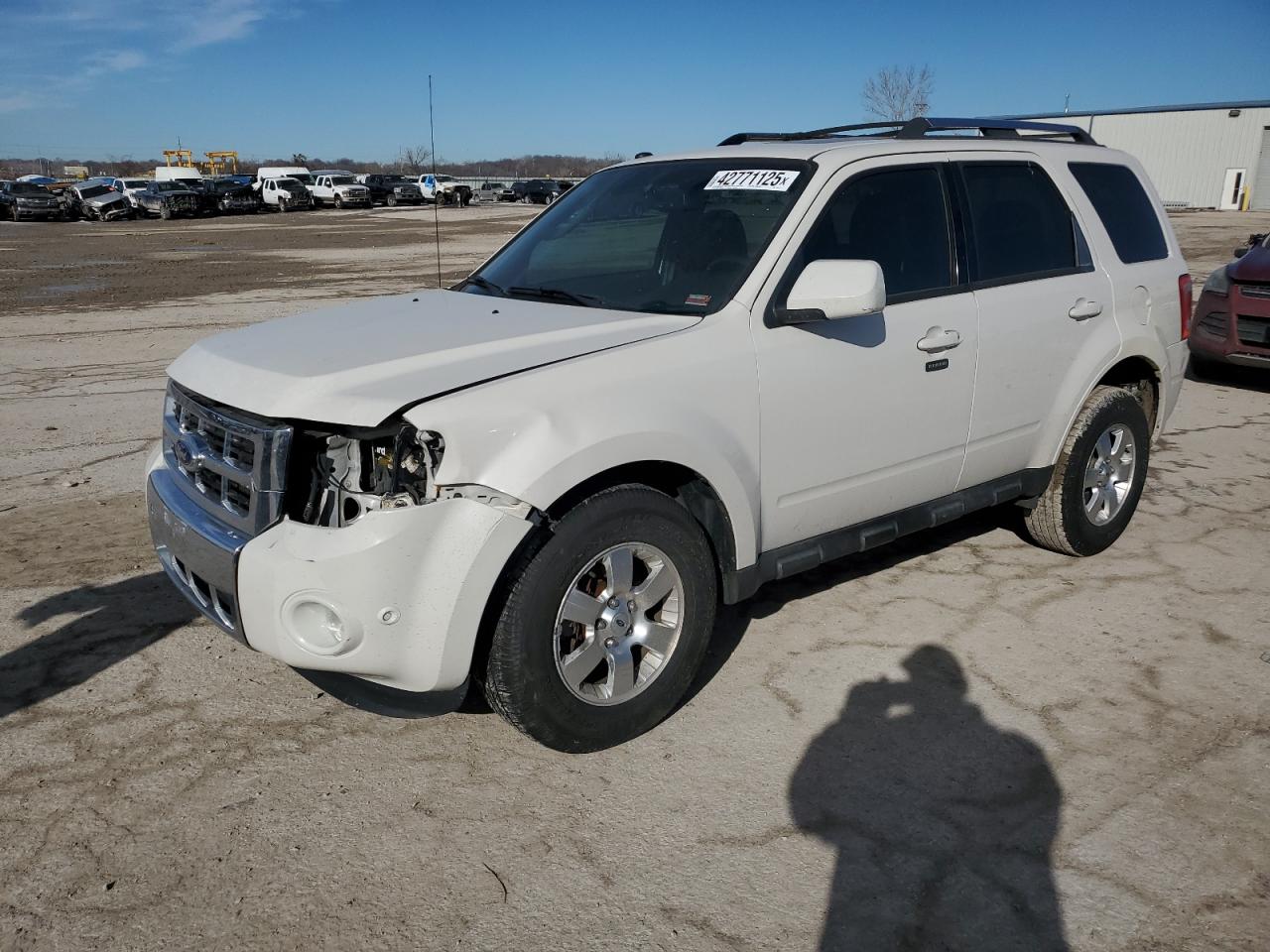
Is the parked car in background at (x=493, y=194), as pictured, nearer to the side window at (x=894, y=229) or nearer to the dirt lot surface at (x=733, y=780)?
the dirt lot surface at (x=733, y=780)

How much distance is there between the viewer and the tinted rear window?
4961 millimetres

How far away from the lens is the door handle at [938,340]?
398cm

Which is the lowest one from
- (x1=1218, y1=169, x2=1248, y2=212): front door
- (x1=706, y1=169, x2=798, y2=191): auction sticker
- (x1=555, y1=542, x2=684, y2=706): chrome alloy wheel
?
(x1=555, y1=542, x2=684, y2=706): chrome alloy wheel

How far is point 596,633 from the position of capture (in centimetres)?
323

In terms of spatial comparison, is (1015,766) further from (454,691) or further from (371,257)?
(371,257)

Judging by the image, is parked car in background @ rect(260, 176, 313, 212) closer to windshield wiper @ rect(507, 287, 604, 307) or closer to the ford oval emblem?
windshield wiper @ rect(507, 287, 604, 307)

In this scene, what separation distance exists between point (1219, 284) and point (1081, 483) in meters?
5.68

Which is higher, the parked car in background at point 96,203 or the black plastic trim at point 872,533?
the parked car in background at point 96,203

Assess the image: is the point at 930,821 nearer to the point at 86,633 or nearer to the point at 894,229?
the point at 894,229

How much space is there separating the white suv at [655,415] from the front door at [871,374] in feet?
0.04

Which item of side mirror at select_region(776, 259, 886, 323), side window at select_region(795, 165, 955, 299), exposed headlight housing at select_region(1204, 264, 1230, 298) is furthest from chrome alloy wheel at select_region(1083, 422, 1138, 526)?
exposed headlight housing at select_region(1204, 264, 1230, 298)

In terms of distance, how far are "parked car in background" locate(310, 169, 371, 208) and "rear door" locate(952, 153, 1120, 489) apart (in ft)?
180

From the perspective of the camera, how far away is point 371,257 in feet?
77.0

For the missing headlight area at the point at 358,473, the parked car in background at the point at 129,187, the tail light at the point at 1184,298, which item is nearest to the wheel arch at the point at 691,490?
the missing headlight area at the point at 358,473
